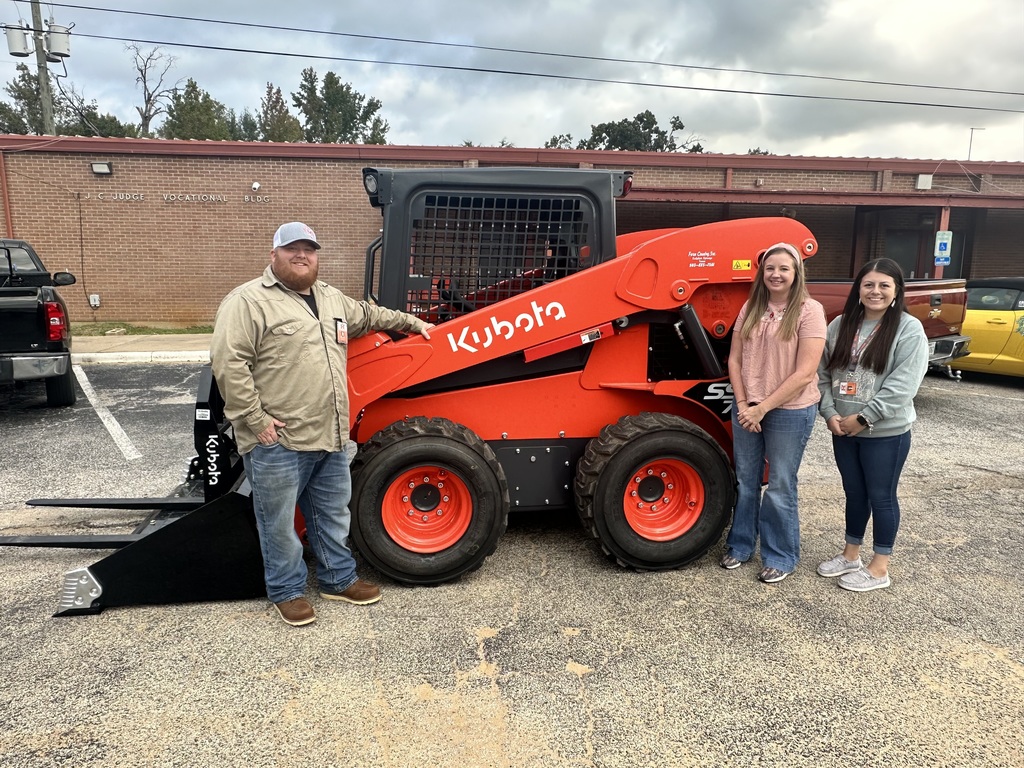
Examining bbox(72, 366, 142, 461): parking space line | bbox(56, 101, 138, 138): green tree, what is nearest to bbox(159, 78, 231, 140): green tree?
bbox(56, 101, 138, 138): green tree

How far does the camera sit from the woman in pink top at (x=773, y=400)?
341 centimetres

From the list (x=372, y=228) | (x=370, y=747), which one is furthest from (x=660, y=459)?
(x=372, y=228)

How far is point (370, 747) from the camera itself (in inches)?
95.2

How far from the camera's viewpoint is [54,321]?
690cm

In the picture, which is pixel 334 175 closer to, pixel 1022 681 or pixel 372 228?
pixel 372 228

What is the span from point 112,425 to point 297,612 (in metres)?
4.93

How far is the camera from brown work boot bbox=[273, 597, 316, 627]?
319 centimetres

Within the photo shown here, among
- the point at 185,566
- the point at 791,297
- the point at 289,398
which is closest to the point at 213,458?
the point at 185,566

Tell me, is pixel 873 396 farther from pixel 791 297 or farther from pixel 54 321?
pixel 54 321

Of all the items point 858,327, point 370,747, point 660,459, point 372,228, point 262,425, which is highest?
point 372,228

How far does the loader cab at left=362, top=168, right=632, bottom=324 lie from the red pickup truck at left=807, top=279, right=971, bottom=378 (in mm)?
5633

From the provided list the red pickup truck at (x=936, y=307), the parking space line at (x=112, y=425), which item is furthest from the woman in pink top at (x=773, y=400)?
the red pickup truck at (x=936, y=307)

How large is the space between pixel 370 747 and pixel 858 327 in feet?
9.76

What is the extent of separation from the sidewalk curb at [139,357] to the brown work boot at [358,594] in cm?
874
